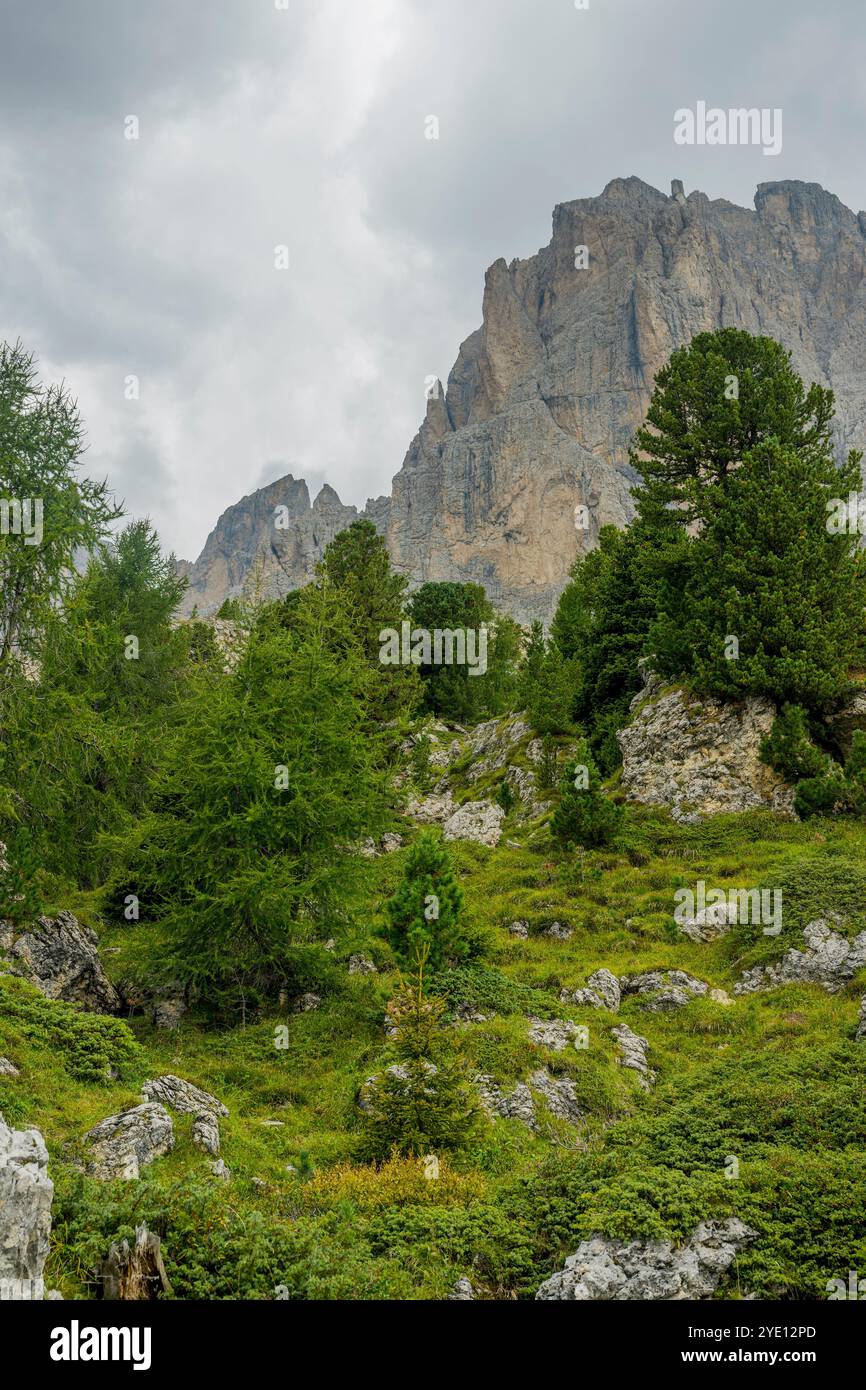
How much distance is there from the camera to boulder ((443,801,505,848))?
32.9 metres

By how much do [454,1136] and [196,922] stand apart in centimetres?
787

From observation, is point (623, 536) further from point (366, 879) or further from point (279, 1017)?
point (279, 1017)

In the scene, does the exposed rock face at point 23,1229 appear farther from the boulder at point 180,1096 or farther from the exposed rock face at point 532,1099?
the exposed rock face at point 532,1099

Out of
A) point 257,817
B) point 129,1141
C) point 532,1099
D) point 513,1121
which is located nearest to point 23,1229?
point 129,1141

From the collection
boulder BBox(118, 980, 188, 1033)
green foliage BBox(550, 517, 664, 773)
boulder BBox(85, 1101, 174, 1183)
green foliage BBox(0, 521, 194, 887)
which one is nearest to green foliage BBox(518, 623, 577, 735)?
green foliage BBox(550, 517, 664, 773)

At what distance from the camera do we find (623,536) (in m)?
41.8

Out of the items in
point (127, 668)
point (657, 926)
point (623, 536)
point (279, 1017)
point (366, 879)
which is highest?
point (623, 536)

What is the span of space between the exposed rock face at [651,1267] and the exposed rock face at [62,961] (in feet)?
39.3

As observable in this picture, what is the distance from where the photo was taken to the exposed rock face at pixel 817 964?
55.0ft

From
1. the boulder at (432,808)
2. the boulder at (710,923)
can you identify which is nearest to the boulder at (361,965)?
the boulder at (710,923)

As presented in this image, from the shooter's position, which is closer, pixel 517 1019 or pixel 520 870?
pixel 517 1019

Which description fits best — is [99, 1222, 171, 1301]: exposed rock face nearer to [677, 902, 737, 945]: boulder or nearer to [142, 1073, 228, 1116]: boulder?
[142, 1073, 228, 1116]: boulder

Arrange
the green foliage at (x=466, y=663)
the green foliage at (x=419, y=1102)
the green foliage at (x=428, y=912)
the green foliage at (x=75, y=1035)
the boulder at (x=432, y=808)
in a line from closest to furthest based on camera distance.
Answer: the green foliage at (x=419, y=1102) < the green foliage at (x=75, y=1035) < the green foliage at (x=428, y=912) < the boulder at (x=432, y=808) < the green foliage at (x=466, y=663)
